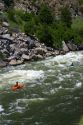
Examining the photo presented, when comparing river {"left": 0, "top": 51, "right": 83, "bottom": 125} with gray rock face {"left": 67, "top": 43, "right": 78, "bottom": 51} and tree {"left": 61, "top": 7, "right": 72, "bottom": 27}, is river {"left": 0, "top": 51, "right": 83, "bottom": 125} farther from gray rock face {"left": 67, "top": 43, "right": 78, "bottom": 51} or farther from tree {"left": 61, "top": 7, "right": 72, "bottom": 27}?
tree {"left": 61, "top": 7, "right": 72, "bottom": 27}

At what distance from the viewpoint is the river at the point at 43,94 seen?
130 feet

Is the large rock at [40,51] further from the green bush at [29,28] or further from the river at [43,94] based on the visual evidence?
the green bush at [29,28]

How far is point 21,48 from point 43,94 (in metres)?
28.9

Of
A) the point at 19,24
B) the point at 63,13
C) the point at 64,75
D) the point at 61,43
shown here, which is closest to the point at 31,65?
the point at 64,75

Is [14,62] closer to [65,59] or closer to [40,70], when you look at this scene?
[65,59]

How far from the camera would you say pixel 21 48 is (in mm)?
75375

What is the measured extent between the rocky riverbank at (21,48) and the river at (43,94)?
14.4 feet

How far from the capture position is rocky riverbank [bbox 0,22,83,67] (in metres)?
71.1

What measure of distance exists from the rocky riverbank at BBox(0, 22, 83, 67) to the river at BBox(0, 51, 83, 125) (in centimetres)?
438

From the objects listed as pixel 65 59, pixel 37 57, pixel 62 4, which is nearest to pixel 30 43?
pixel 37 57

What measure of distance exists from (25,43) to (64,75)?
2246 cm

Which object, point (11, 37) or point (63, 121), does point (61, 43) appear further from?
point (63, 121)

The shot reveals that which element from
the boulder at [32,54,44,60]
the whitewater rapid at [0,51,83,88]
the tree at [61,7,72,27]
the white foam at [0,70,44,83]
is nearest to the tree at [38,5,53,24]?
the tree at [61,7,72,27]

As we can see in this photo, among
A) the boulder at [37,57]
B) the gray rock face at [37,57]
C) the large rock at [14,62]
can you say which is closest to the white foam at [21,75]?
the large rock at [14,62]
